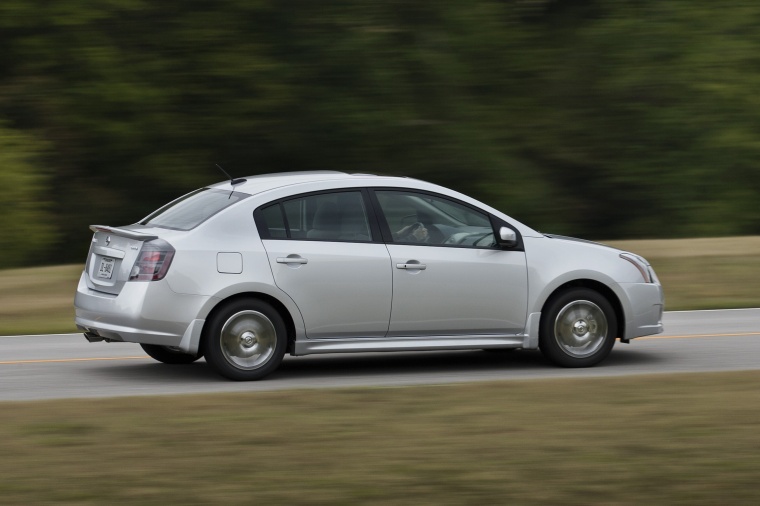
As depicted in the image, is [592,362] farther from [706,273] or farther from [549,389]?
[706,273]

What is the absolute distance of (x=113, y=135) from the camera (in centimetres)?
2481

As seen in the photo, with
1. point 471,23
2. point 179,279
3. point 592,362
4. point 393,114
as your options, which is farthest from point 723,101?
point 179,279

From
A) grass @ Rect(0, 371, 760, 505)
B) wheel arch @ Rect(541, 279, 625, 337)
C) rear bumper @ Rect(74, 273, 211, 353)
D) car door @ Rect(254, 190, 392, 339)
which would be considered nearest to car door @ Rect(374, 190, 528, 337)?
car door @ Rect(254, 190, 392, 339)

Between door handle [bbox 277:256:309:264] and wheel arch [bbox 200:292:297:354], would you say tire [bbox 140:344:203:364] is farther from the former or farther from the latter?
door handle [bbox 277:256:309:264]

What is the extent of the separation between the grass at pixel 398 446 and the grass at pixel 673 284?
6.64 m

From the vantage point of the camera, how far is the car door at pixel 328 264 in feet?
32.0

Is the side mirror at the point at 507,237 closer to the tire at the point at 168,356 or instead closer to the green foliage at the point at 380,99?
the tire at the point at 168,356

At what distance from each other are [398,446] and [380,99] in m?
18.4

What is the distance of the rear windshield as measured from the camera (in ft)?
32.5

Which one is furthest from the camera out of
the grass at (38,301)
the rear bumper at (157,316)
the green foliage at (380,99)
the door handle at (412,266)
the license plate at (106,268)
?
the green foliage at (380,99)

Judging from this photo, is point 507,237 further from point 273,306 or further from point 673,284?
point 673,284

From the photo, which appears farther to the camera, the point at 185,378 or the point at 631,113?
the point at 631,113

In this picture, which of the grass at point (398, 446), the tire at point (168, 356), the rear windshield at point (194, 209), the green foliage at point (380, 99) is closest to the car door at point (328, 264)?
the rear windshield at point (194, 209)

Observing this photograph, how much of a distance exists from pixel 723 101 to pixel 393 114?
Result: 8.57m
